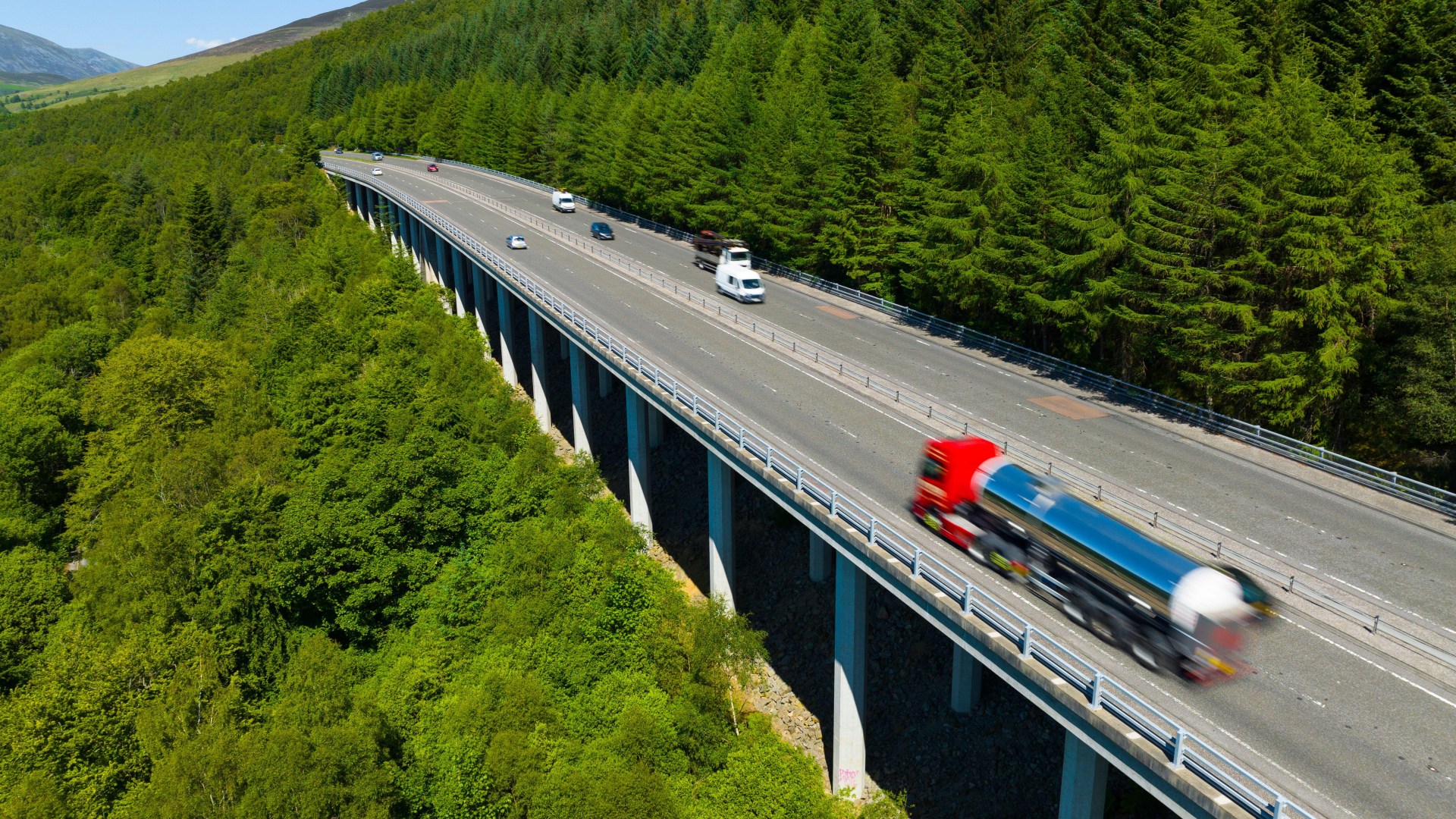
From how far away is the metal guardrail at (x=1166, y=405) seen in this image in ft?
83.4

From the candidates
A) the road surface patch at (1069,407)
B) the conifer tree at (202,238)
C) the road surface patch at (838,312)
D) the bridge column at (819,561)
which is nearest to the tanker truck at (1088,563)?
the road surface patch at (1069,407)

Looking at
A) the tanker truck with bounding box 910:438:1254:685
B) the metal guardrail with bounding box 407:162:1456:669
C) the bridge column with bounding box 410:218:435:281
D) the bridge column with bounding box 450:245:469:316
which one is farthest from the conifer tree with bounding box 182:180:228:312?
the tanker truck with bounding box 910:438:1254:685

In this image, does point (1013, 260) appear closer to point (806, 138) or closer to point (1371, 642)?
point (806, 138)

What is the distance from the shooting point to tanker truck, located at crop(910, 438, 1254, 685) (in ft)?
55.9

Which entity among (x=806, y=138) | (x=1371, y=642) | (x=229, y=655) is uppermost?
(x=806, y=138)

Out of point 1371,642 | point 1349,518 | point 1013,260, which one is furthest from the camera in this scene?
point 1013,260

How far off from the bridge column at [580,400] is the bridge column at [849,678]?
25.5m

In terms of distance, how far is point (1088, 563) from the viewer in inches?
746

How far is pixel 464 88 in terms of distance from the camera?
143 metres

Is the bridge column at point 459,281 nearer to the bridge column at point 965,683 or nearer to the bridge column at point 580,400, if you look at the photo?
the bridge column at point 580,400

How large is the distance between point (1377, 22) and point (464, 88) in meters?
134

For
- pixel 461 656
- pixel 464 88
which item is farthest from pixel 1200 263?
pixel 464 88

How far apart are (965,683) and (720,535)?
11.0 metres

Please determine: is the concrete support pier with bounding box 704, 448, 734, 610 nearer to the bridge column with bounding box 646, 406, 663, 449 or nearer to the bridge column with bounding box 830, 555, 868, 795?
the bridge column with bounding box 830, 555, 868, 795
